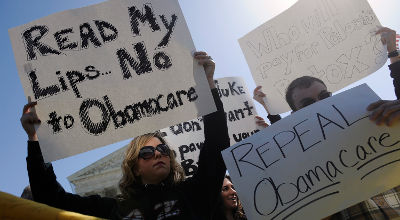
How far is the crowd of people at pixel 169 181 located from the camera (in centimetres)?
185

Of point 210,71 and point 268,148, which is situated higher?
point 210,71

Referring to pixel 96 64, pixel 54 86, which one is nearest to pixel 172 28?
pixel 96 64

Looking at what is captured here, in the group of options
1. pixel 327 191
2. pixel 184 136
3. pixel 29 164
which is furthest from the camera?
pixel 184 136

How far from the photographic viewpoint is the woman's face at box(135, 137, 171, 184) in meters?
2.20

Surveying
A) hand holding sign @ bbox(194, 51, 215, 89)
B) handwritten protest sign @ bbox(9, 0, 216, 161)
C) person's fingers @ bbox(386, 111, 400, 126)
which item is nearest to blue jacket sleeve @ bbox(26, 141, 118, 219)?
handwritten protest sign @ bbox(9, 0, 216, 161)

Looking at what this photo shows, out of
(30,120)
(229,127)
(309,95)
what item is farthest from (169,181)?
(229,127)

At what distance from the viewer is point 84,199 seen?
2117 millimetres

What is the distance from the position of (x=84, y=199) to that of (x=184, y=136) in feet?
4.74

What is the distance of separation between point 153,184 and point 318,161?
1048 mm

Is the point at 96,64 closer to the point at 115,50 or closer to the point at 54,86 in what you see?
the point at 115,50

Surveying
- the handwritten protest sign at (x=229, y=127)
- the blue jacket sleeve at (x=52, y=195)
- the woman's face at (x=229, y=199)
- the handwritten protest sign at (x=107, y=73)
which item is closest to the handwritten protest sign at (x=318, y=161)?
the handwritten protest sign at (x=107, y=73)

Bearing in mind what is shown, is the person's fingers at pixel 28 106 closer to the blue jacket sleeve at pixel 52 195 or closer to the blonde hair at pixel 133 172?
the blue jacket sleeve at pixel 52 195

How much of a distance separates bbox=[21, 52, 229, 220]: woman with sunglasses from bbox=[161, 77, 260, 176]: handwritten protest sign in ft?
2.86

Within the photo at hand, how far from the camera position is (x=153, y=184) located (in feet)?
7.11
